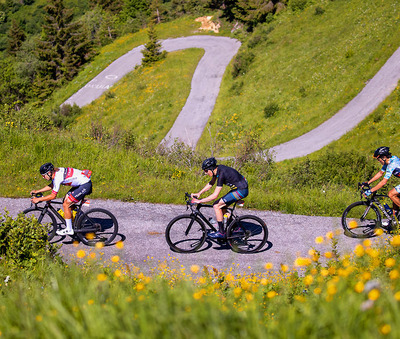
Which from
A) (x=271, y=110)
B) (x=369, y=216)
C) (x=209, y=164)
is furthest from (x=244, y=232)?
(x=271, y=110)

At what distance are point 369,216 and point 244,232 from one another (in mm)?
3643

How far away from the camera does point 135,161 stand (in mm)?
14633

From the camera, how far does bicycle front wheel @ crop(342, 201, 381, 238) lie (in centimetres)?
971

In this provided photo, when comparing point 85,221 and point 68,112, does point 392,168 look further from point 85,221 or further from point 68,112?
point 68,112

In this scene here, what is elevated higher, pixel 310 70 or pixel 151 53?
pixel 151 53

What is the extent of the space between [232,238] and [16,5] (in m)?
148

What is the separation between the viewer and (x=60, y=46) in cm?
5447

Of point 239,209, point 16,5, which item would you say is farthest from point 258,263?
point 16,5

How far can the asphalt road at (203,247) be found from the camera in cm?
853

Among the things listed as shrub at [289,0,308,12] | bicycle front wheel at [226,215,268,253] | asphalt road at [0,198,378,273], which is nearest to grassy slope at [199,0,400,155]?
shrub at [289,0,308,12]

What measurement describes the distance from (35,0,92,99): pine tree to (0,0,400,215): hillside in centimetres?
289

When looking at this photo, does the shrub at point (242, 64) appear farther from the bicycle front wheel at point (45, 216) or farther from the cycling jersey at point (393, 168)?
the bicycle front wheel at point (45, 216)

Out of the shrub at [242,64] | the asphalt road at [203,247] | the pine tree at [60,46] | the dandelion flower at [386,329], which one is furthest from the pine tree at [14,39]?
the dandelion flower at [386,329]

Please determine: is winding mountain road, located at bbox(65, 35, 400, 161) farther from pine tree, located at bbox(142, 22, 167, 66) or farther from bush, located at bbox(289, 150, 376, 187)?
bush, located at bbox(289, 150, 376, 187)
